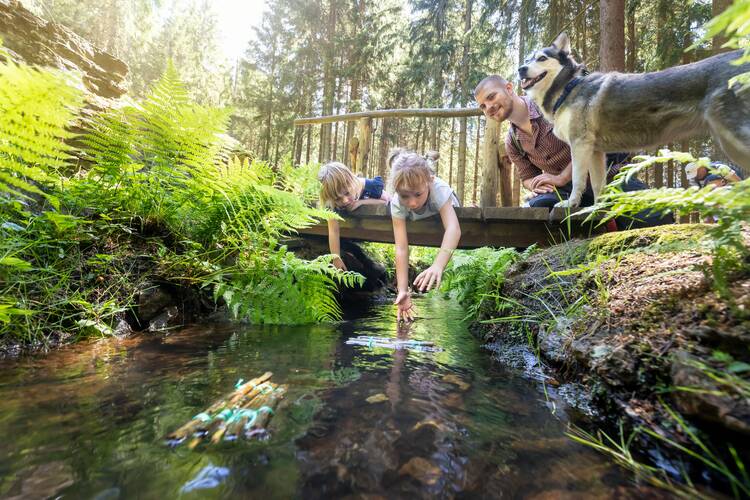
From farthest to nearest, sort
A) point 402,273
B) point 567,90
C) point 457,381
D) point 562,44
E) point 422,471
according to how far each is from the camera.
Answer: point 562,44
point 567,90
point 402,273
point 457,381
point 422,471

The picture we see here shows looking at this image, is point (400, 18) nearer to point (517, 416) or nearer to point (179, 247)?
point (179, 247)

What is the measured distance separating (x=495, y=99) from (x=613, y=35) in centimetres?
381

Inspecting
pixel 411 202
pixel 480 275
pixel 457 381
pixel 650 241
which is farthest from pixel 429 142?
pixel 457 381

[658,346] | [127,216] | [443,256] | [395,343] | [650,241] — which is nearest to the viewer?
[658,346]

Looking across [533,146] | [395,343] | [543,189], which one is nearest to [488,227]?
[543,189]

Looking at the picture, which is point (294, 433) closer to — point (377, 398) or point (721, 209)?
point (377, 398)

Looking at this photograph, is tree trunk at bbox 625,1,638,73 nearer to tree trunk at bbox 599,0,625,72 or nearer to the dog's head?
tree trunk at bbox 599,0,625,72

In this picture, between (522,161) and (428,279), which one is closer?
(428,279)

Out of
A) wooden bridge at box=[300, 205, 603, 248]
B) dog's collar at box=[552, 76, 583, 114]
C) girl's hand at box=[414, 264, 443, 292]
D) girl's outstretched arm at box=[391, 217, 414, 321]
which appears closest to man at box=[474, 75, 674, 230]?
wooden bridge at box=[300, 205, 603, 248]

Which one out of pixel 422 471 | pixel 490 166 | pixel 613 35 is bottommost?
pixel 422 471

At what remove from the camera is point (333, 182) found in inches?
173

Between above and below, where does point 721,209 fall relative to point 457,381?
above

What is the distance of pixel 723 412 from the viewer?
845 millimetres

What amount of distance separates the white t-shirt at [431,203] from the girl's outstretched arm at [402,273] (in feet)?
0.39
